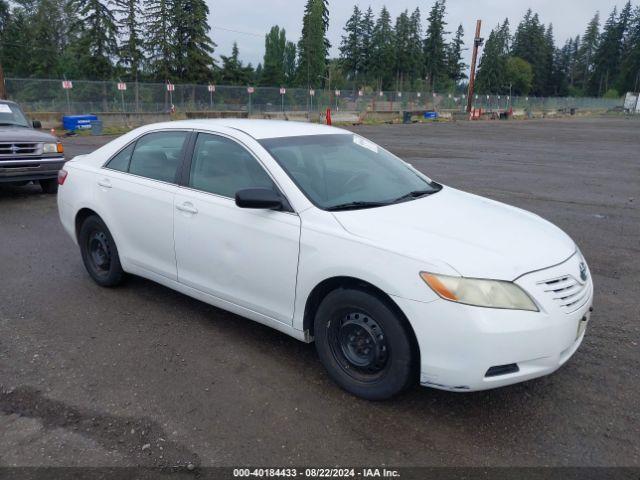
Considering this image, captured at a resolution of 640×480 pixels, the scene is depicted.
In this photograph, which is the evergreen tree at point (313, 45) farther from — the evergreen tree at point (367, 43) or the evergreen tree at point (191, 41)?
the evergreen tree at point (191, 41)

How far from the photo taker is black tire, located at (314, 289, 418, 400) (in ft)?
9.67

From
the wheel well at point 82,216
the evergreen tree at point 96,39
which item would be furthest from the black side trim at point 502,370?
the evergreen tree at point 96,39

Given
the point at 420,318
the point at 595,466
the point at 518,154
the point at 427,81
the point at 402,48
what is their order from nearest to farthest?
the point at 595,466 < the point at 420,318 < the point at 518,154 < the point at 402,48 < the point at 427,81

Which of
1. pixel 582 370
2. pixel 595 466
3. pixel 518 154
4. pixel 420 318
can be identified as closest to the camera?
pixel 595 466

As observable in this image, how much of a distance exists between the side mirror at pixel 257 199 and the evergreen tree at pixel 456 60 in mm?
114725

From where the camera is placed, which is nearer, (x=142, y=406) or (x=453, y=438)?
(x=453, y=438)

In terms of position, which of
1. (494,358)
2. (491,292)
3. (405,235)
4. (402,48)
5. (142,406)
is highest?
(402,48)

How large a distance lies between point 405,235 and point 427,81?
110292mm

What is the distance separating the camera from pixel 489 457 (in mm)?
2719

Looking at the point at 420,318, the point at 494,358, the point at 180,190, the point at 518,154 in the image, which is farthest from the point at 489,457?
the point at 518,154

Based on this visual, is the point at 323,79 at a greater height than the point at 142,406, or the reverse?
the point at 323,79

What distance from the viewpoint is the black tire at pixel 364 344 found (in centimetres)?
295

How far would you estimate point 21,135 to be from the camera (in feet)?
30.6

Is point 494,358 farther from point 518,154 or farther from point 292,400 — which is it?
point 518,154
